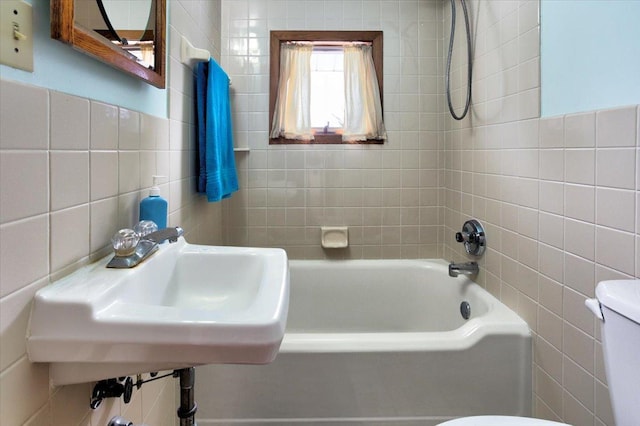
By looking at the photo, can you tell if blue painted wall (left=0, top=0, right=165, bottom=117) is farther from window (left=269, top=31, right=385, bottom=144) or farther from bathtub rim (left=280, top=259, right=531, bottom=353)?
window (left=269, top=31, right=385, bottom=144)

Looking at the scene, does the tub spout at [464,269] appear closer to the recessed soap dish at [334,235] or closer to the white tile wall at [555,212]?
the white tile wall at [555,212]

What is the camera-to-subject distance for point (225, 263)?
45.3 inches

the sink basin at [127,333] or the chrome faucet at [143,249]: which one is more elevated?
the chrome faucet at [143,249]

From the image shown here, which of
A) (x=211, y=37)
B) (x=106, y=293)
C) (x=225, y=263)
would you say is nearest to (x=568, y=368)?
(x=225, y=263)

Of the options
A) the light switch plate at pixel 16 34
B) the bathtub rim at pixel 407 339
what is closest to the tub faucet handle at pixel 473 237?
the bathtub rim at pixel 407 339

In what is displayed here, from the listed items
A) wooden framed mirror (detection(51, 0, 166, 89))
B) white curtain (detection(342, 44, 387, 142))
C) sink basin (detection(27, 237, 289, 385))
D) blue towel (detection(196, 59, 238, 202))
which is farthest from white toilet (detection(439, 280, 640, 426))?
white curtain (detection(342, 44, 387, 142))

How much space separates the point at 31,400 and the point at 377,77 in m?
2.25

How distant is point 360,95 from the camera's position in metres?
2.39

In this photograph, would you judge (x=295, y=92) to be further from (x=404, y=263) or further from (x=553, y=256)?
(x=553, y=256)

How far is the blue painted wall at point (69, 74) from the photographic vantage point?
69cm

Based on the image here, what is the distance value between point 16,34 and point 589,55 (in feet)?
4.79

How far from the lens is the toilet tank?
771 mm

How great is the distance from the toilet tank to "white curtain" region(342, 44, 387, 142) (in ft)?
5.63

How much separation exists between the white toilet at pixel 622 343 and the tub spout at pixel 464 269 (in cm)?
106
